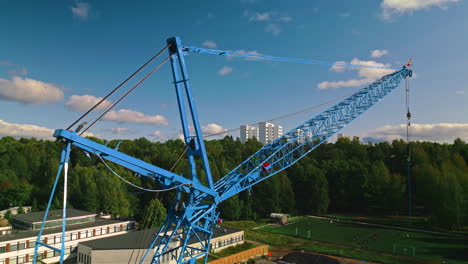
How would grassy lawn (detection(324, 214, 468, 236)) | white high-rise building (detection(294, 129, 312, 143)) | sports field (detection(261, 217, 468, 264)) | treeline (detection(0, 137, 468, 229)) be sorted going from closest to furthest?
white high-rise building (detection(294, 129, 312, 143)) → sports field (detection(261, 217, 468, 264)) → grassy lawn (detection(324, 214, 468, 236)) → treeline (detection(0, 137, 468, 229))

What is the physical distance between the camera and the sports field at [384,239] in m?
30.2

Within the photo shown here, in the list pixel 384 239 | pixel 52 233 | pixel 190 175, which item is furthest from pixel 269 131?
pixel 190 175

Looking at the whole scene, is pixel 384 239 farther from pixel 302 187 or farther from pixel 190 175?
pixel 190 175

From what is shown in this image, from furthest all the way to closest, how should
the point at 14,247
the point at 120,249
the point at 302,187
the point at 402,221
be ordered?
the point at 302,187, the point at 402,221, the point at 14,247, the point at 120,249

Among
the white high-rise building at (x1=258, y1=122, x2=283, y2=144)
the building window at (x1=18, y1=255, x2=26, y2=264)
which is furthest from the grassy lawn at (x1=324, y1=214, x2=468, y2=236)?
the white high-rise building at (x1=258, y1=122, x2=283, y2=144)

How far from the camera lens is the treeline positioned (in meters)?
41.8

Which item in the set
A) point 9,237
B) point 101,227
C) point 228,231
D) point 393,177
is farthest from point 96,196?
point 393,177

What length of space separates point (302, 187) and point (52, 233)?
38289 millimetres

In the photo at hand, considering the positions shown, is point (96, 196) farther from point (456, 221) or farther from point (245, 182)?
point (456, 221)

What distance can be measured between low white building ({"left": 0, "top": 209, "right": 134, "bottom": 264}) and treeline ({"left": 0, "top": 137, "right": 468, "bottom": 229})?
20.2 ft

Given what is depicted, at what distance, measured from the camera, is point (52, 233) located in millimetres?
27547

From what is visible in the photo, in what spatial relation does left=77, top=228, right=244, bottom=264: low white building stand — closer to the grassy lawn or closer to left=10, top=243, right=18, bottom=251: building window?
left=10, top=243, right=18, bottom=251: building window

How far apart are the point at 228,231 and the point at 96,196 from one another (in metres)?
22.8

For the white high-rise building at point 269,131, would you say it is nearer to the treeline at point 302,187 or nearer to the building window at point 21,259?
the treeline at point 302,187
